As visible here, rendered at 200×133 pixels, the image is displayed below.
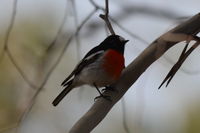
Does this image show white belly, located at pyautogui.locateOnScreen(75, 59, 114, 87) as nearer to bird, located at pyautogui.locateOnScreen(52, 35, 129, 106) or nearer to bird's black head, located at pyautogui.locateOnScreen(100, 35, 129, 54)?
bird, located at pyautogui.locateOnScreen(52, 35, 129, 106)

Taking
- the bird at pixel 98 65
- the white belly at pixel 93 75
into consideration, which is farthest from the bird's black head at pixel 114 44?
the white belly at pixel 93 75

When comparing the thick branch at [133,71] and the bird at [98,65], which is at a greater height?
the bird at [98,65]

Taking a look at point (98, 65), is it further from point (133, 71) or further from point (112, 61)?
point (133, 71)

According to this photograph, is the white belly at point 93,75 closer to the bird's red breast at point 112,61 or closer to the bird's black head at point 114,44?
the bird's red breast at point 112,61

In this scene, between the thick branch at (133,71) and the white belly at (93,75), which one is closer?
the thick branch at (133,71)

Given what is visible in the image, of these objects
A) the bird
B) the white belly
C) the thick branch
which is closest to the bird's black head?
the bird

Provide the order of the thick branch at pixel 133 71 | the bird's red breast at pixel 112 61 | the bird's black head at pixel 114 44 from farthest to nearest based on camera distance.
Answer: the bird's black head at pixel 114 44 < the bird's red breast at pixel 112 61 < the thick branch at pixel 133 71

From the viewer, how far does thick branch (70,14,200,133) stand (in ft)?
4.99

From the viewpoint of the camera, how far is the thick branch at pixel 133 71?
1.52m

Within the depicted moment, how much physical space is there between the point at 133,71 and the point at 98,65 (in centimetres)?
135

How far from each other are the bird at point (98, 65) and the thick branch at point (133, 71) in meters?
1.07

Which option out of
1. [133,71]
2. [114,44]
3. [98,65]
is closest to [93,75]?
[98,65]

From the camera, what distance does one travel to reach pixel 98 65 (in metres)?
3.25

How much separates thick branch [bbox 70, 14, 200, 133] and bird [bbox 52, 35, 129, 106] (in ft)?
3.50
